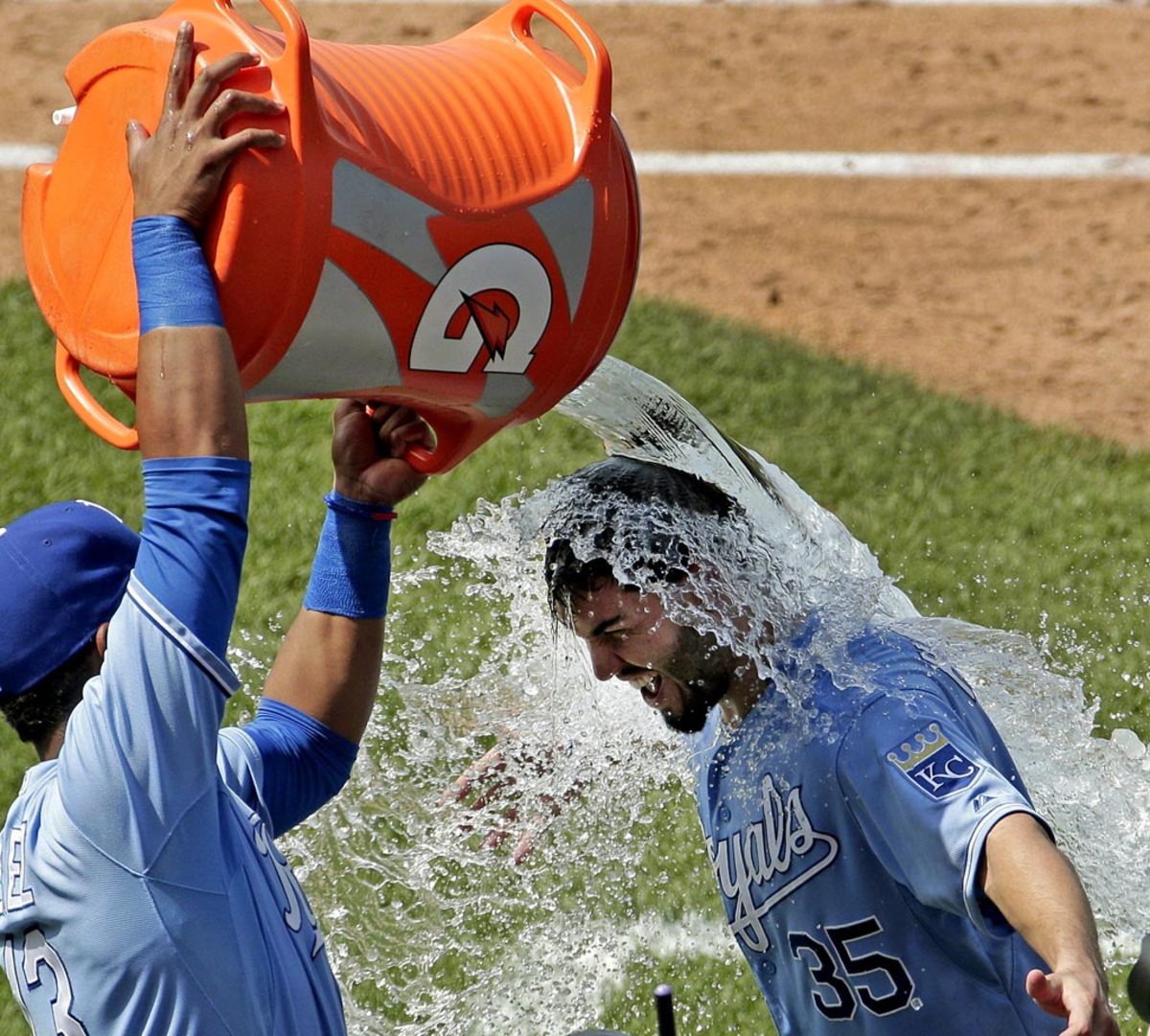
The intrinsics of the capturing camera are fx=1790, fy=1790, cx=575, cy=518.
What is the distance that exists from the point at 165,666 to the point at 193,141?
62 centimetres

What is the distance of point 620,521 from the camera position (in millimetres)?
2840

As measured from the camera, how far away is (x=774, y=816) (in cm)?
277

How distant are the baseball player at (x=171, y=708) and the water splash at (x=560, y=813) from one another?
2.34 feet

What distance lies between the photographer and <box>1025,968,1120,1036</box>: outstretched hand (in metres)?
2.14

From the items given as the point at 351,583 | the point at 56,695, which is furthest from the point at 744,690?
the point at 56,695

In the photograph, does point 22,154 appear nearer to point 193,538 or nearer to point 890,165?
point 890,165

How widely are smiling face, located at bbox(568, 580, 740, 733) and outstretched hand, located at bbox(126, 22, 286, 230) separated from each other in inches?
39.1

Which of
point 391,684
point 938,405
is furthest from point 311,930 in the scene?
point 938,405

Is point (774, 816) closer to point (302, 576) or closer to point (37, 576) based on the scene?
point (37, 576)

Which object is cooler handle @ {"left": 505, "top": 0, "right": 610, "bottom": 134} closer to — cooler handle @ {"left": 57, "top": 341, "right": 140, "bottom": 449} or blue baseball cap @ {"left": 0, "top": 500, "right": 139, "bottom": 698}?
cooler handle @ {"left": 57, "top": 341, "right": 140, "bottom": 449}

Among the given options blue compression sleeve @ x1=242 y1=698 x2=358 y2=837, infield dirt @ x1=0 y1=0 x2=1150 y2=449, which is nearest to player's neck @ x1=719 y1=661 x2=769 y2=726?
blue compression sleeve @ x1=242 y1=698 x2=358 y2=837

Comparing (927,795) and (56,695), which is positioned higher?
(927,795)

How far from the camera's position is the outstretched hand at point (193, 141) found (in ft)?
6.84

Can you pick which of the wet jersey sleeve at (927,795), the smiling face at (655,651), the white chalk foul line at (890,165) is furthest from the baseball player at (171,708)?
the white chalk foul line at (890,165)
